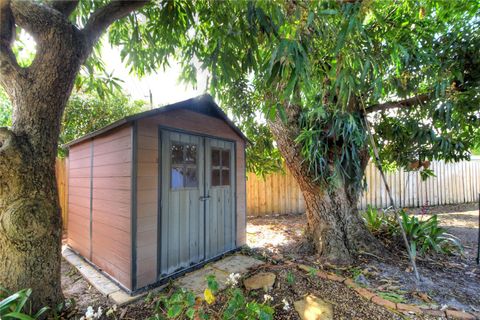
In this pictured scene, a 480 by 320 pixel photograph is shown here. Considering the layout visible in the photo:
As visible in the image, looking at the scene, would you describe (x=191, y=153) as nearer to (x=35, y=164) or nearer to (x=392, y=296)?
(x=35, y=164)

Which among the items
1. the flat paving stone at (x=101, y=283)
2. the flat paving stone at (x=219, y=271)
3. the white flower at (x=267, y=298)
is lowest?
the flat paving stone at (x=219, y=271)

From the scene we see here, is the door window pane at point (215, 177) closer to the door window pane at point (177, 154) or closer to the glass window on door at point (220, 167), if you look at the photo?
the glass window on door at point (220, 167)

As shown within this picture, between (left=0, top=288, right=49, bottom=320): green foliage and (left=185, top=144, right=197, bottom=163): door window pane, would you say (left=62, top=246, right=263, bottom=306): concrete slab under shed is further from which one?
(left=185, top=144, right=197, bottom=163): door window pane

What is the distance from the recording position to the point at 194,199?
10.1 feet

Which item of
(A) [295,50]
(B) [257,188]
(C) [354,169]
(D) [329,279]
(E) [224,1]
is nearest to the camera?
(A) [295,50]

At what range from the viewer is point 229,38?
2.03 m

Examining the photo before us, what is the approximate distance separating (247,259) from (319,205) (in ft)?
4.34

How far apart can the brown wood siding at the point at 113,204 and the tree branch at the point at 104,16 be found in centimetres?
89

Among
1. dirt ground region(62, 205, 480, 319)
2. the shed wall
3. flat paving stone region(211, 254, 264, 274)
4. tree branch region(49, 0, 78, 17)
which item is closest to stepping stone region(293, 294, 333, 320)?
dirt ground region(62, 205, 480, 319)

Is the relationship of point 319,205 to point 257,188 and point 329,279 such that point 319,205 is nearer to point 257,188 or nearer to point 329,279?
point 329,279

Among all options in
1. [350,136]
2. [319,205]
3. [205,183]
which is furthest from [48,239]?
[350,136]

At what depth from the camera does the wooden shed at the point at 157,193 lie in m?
2.44

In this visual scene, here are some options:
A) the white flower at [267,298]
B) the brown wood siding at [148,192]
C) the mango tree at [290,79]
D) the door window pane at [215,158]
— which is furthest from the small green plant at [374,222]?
the brown wood siding at [148,192]

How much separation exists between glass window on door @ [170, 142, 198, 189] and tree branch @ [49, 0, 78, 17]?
156 cm
